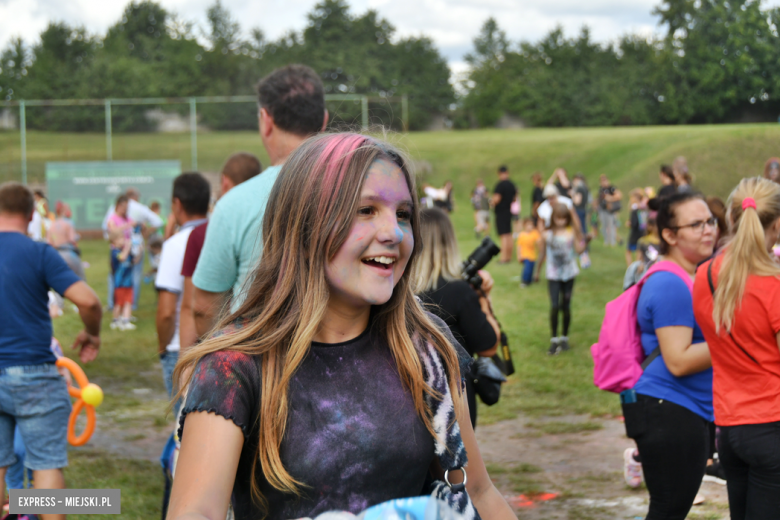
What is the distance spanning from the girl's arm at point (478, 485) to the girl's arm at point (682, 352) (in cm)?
180

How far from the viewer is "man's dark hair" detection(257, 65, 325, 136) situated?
11.3 feet

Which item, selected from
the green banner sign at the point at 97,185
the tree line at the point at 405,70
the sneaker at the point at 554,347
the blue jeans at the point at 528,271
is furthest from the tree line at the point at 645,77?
the green banner sign at the point at 97,185

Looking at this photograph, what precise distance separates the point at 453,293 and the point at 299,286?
2.28 metres

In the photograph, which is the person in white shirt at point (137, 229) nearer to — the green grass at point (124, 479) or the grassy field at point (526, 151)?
the green grass at point (124, 479)

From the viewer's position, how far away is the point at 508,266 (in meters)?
16.9

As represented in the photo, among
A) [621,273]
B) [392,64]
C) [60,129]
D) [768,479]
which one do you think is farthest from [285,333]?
[392,64]

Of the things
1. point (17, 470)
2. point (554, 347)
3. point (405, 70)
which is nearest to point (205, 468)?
point (17, 470)

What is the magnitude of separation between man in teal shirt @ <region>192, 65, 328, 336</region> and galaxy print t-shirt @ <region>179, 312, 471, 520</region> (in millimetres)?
1414

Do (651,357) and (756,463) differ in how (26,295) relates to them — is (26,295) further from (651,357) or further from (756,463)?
(756,463)

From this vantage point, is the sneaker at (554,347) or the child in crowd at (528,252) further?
the child in crowd at (528,252)

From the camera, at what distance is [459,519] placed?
1465 millimetres

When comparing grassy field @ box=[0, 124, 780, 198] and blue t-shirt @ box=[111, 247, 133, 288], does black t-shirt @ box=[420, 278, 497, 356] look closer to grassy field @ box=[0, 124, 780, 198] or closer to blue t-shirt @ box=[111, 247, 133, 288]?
Answer: blue t-shirt @ box=[111, 247, 133, 288]

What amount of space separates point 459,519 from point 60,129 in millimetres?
29099

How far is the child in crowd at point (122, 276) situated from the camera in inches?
436
